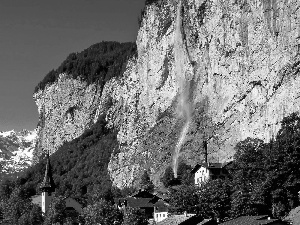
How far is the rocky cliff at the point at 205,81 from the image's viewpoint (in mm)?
109938

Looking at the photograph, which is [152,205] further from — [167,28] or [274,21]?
[167,28]

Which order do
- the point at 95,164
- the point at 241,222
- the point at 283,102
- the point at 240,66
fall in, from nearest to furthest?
the point at 241,222 → the point at 283,102 → the point at 240,66 → the point at 95,164

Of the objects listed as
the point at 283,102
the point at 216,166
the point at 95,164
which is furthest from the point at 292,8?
the point at 95,164

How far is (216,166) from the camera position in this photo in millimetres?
109875

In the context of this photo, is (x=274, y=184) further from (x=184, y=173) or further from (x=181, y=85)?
(x=181, y=85)

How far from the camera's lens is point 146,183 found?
130 m

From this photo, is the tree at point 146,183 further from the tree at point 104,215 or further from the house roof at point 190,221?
the house roof at point 190,221

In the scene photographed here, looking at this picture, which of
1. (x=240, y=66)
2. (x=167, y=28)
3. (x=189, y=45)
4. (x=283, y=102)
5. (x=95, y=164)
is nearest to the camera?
(x=283, y=102)

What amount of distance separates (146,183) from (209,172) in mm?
24365

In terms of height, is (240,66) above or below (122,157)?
above

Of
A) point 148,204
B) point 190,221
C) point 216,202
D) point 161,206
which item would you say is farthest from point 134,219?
point 148,204

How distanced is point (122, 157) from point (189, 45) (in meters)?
32.2

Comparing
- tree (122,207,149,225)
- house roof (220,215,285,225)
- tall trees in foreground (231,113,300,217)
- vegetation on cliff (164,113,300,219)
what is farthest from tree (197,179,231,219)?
house roof (220,215,285,225)

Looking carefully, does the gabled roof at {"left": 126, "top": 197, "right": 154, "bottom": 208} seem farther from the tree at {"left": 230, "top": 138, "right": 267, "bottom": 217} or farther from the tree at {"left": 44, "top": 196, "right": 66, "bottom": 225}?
the tree at {"left": 230, "top": 138, "right": 267, "bottom": 217}
